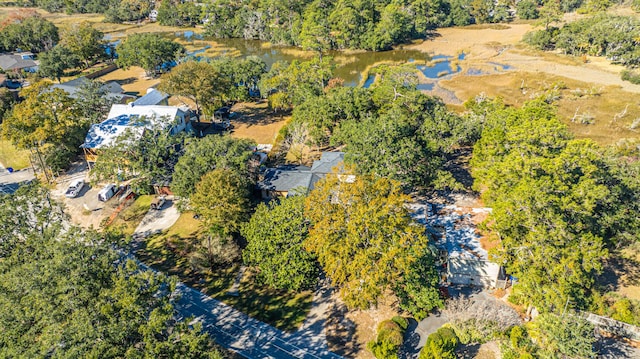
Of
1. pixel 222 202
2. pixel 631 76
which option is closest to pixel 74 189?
pixel 222 202

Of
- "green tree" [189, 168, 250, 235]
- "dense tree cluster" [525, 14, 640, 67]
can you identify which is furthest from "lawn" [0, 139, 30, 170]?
"dense tree cluster" [525, 14, 640, 67]

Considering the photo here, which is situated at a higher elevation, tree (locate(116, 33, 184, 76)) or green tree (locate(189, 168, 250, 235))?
tree (locate(116, 33, 184, 76))

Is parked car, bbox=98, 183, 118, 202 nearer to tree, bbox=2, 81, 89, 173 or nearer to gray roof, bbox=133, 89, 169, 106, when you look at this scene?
tree, bbox=2, 81, 89, 173

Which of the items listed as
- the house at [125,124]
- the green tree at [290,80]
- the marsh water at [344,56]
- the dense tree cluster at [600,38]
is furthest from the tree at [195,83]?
the dense tree cluster at [600,38]

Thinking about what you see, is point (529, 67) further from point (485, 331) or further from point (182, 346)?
point (182, 346)

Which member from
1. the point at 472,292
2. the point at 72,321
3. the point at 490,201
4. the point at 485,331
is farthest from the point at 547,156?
the point at 72,321
